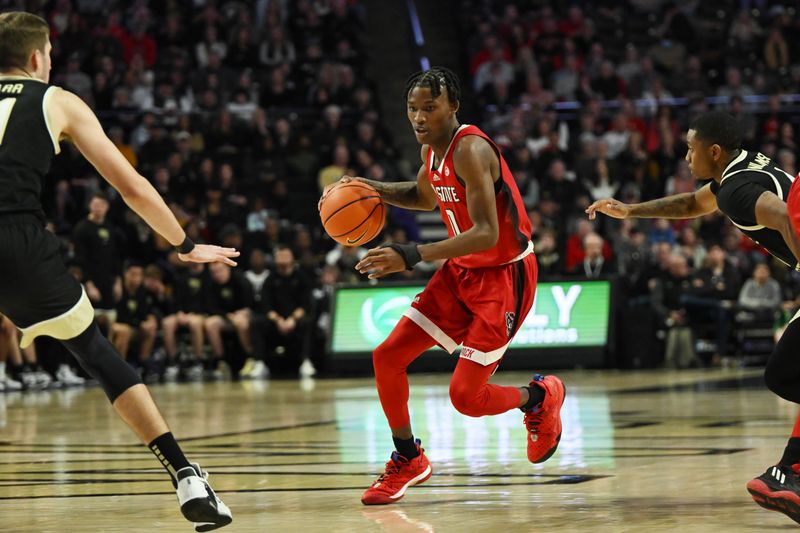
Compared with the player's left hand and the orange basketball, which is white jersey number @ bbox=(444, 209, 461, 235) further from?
the player's left hand

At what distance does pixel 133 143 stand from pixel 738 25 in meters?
10.2

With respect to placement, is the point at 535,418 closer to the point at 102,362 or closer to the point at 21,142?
the point at 102,362

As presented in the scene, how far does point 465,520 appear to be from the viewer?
189 inches

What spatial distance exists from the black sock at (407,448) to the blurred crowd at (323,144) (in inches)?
353

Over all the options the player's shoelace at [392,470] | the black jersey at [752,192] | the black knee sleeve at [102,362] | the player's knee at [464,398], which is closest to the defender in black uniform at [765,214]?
the black jersey at [752,192]

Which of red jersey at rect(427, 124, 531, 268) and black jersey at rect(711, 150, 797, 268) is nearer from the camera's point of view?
black jersey at rect(711, 150, 797, 268)

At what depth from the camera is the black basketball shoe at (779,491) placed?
460 centimetres

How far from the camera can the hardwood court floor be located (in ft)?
16.0

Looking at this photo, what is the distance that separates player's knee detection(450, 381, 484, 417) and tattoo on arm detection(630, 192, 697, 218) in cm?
111

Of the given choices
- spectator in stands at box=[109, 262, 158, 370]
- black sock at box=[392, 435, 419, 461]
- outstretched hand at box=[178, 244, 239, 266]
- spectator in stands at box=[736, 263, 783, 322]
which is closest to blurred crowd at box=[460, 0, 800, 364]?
spectator in stands at box=[736, 263, 783, 322]

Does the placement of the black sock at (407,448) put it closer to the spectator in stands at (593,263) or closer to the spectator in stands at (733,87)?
the spectator in stands at (593,263)

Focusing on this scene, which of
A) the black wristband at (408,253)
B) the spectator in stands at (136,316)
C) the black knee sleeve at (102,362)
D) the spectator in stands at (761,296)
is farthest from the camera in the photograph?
the spectator in stands at (761,296)

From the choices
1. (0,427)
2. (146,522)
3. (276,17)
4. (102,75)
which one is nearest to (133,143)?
(102,75)

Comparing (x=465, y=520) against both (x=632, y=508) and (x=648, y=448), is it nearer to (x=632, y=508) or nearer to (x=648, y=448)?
(x=632, y=508)
